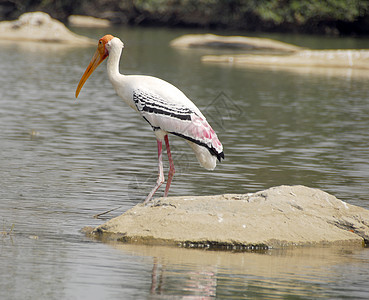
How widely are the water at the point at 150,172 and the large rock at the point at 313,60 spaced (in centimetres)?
568

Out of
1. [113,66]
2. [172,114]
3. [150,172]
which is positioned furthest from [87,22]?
[172,114]

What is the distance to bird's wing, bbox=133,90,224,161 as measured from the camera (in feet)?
29.0

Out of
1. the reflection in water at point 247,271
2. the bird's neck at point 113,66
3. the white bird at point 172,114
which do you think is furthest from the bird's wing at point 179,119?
the reflection in water at point 247,271

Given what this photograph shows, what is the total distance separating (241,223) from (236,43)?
36.0 meters

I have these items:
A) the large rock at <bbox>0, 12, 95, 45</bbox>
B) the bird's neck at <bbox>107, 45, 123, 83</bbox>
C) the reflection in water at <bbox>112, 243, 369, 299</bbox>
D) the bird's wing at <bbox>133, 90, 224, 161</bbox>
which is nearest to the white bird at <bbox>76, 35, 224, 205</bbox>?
the bird's wing at <bbox>133, 90, 224, 161</bbox>

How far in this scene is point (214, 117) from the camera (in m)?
19.0

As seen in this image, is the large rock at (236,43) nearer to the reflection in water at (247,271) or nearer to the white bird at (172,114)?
the white bird at (172,114)

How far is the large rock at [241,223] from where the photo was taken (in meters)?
7.97

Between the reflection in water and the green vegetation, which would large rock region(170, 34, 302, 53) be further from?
the reflection in water

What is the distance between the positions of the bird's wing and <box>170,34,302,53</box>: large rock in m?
33.4

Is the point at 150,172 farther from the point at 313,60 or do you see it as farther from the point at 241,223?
the point at 313,60

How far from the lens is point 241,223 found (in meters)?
8.11

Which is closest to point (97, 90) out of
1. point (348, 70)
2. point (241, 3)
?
point (348, 70)

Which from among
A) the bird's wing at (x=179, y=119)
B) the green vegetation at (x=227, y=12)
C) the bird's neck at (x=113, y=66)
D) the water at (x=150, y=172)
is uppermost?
the bird's neck at (x=113, y=66)
